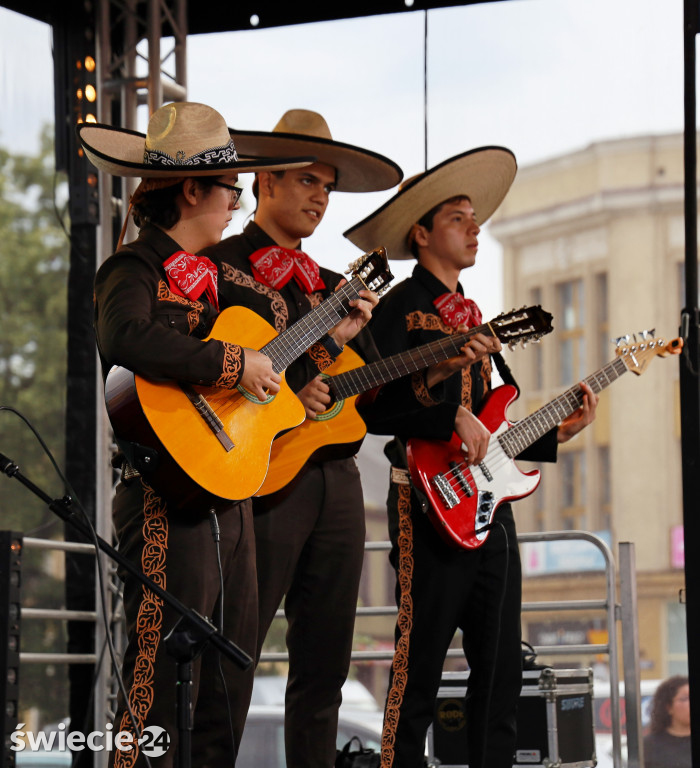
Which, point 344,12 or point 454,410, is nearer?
point 454,410

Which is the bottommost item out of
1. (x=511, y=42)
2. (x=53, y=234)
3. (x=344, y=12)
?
(x=344, y=12)

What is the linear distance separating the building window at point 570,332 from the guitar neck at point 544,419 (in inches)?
874

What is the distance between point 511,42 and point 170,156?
2021 cm

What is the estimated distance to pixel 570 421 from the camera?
386cm

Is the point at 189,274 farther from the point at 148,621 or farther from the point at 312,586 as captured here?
the point at 312,586

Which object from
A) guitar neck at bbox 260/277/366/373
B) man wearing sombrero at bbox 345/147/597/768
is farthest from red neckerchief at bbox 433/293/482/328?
guitar neck at bbox 260/277/366/373

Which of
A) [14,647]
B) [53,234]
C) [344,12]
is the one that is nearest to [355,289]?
[14,647]

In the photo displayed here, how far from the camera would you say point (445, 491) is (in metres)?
3.48

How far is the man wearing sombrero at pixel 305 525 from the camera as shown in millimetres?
3139

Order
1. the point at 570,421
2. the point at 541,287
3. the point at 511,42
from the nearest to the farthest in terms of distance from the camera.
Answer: the point at 570,421
the point at 511,42
the point at 541,287

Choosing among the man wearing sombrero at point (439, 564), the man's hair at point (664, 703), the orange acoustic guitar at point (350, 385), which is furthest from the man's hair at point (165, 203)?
the man's hair at point (664, 703)

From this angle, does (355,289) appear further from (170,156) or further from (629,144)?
(629,144)

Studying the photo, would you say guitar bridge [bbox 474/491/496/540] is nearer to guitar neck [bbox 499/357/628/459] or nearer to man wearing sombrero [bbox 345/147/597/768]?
man wearing sombrero [bbox 345/147/597/768]

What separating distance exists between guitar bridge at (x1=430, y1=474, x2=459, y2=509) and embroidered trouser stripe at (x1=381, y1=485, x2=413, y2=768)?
3.8 inches
